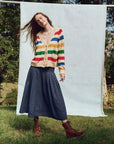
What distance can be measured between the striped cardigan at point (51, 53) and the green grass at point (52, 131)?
3.47ft

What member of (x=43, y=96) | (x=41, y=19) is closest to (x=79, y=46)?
(x=41, y=19)

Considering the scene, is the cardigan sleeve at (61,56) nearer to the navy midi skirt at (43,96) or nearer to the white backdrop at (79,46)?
the navy midi skirt at (43,96)

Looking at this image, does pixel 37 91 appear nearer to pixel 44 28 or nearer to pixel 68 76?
pixel 44 28

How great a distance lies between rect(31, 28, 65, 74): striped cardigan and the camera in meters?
3.97

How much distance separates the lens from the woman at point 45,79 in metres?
3.89

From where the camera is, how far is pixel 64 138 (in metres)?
3.79

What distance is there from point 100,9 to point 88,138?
2909 millimetres

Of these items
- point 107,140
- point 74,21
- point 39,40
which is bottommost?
point 107,140

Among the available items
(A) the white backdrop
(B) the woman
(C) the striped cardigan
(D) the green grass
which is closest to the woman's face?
(B) the woman

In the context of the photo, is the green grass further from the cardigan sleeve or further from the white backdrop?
the cardigan sleeve

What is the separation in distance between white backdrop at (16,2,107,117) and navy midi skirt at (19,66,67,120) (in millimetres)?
1582

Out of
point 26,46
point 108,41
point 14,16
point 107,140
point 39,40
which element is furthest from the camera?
point 108,41

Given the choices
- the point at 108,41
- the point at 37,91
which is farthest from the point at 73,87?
the point at 108,41

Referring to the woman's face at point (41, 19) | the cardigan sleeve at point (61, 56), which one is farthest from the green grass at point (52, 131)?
the woman's face at point (41, 19)
